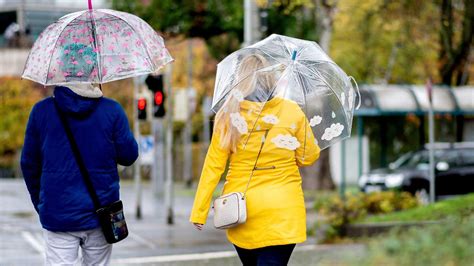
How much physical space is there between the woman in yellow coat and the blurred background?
8.24 ft

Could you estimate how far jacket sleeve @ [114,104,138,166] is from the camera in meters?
6.16

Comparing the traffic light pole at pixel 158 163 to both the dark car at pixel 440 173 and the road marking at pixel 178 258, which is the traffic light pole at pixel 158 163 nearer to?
the dark car at pixel 440 173

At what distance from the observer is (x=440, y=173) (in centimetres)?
2483

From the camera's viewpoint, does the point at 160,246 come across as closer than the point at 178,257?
No

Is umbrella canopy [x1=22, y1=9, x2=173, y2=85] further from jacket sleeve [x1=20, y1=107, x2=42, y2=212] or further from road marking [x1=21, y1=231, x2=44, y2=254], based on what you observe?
road marking [x1=21, y1=231, x2=44, y2=254]

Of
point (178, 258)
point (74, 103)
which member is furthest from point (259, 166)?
point (178, 258)

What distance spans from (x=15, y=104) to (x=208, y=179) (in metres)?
53.0

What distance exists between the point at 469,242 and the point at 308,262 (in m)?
4.36

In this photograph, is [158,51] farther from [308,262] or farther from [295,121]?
[308,262]

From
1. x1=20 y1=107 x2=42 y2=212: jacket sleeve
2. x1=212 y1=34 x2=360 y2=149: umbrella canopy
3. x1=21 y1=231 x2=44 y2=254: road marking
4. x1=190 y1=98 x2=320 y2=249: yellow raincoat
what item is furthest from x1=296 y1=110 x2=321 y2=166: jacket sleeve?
x1=21 y1=231 x2=44 y2=254: road marking

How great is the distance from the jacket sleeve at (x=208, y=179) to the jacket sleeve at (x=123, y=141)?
473 millimetres

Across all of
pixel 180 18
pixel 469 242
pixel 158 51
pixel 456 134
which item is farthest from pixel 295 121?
pixel 456 134

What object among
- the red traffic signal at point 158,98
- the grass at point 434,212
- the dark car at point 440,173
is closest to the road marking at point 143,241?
the red traffic signal at point 158,98

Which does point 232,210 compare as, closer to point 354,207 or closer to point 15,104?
point 354,207
